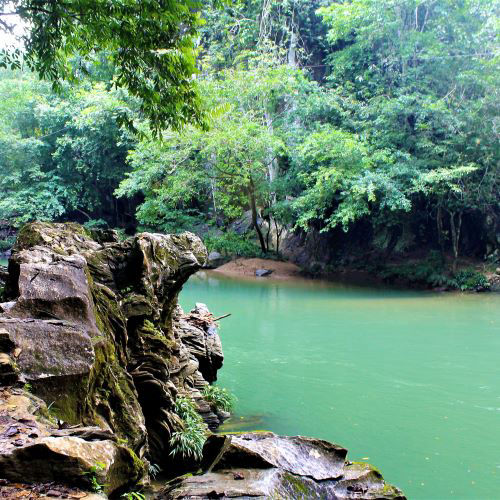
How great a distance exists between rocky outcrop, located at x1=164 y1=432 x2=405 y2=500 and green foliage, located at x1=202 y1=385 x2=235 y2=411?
8.73ft

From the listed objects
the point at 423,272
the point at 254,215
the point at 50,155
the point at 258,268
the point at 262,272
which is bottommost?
the point at 262,272

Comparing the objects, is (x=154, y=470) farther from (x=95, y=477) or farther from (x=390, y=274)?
(x=390, y=274)

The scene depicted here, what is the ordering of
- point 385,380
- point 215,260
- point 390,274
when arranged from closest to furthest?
point 385,380, point 390,274, point 215,260

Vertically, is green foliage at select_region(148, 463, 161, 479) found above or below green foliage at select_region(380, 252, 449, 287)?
below

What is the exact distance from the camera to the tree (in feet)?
14.9

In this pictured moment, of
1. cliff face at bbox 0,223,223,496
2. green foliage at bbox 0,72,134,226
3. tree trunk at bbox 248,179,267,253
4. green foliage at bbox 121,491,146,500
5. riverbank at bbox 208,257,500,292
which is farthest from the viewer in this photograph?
green foliage at bbox 0,72,134,226

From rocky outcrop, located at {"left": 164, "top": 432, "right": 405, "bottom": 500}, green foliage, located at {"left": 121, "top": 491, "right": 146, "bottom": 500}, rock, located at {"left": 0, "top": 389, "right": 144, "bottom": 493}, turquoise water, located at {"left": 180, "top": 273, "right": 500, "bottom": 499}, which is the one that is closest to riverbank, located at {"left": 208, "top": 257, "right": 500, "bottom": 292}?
turquoise water, located at {"left": 180, "top": 273, "right": 500, "bottom": 499}

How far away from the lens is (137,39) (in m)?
4.68

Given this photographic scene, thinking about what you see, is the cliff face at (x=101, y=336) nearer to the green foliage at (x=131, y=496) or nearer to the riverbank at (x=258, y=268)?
the green foliage at (x=131, y=496)

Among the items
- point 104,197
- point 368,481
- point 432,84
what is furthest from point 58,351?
point 104,197

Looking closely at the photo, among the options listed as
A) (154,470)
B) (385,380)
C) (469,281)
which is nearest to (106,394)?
(154,470)

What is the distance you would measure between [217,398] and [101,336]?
3001 millimetres

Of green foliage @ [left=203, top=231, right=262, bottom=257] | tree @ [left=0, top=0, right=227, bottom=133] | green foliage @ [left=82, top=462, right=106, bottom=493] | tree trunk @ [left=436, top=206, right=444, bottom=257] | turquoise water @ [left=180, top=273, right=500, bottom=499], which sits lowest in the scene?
turquoise water @ [left=180, top=273, right=500, bottom=499]

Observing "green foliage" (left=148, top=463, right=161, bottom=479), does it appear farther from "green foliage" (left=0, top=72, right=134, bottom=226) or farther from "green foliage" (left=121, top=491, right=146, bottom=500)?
"green foliage" (left=0, top=72, right=134, bottom=226)
